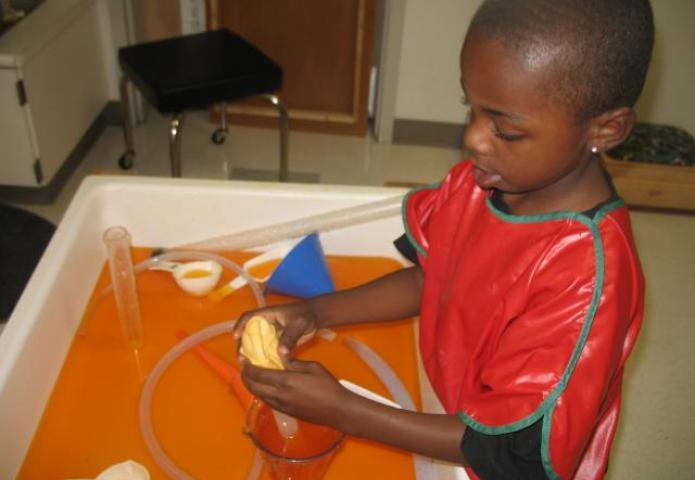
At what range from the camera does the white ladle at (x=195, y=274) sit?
1.00m

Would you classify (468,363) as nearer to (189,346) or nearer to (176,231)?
(189,346)

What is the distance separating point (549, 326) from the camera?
24.6 inches

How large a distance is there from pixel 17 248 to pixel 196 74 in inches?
31.8

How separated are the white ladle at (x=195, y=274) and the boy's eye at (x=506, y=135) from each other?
553 millimetres

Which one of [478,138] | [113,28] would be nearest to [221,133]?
[113,28]

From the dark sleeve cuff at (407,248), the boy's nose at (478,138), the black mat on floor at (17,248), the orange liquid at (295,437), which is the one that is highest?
the boy's nose at (478,138)

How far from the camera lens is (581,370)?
1.99ft

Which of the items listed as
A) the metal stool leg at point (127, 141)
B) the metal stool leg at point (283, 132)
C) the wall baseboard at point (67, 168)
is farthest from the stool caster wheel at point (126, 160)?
the metal stool leg at point (283, 132)

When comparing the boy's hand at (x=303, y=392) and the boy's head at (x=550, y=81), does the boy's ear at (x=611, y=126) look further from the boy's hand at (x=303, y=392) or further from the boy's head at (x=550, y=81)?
the boy's hand at (x=303, y=392)

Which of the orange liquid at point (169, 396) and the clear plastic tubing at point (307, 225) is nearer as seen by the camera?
the orange liquid at point (169, 396)

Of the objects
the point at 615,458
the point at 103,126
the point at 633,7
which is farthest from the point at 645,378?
the point at 103,126

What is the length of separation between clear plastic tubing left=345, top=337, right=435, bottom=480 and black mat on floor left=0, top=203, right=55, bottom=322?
1285 millimetres

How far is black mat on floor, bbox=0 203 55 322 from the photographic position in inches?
74.3

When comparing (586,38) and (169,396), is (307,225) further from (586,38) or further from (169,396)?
(586,38)
